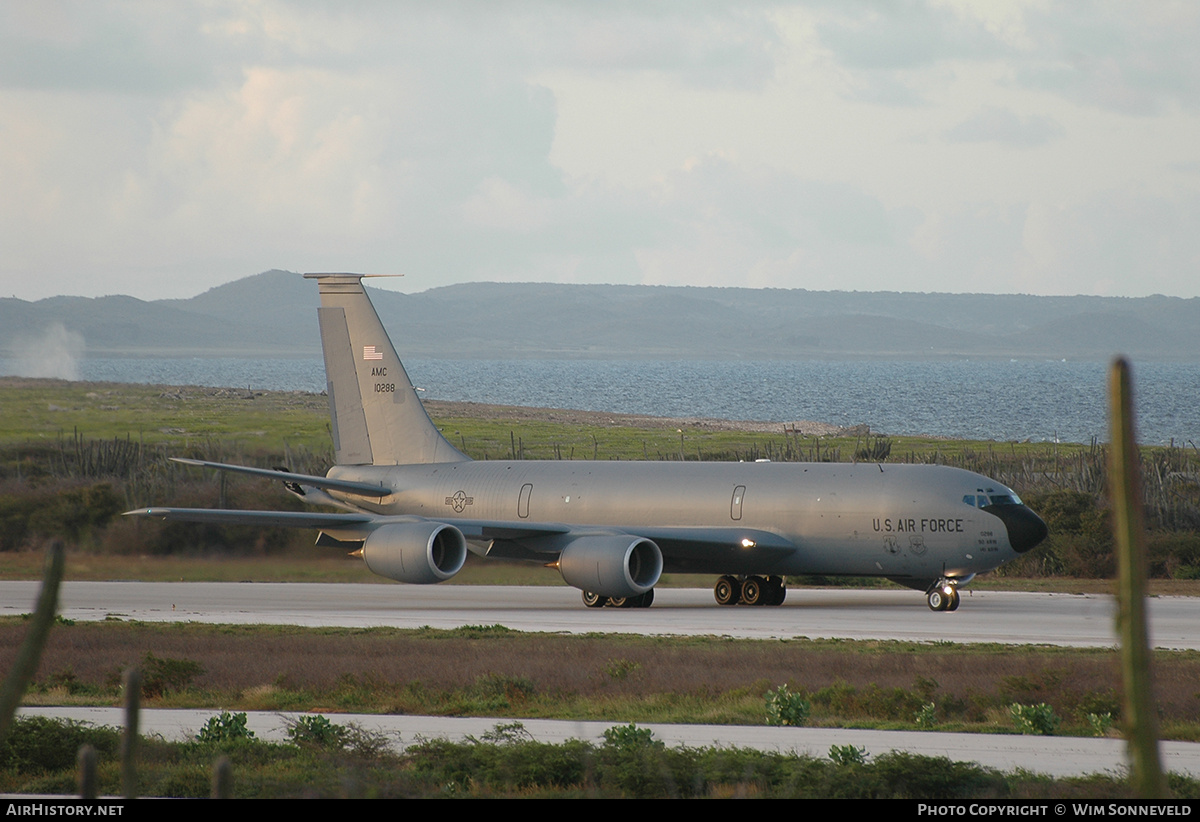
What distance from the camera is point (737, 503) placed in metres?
35.2

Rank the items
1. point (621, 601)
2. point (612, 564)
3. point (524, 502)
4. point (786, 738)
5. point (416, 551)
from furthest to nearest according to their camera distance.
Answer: point (524, 502), point (621, 601), point (416, 551), point (612, 564), point (786, 738)

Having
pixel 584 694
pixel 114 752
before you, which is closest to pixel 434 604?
pixel 584 694

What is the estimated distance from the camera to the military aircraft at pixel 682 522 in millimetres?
33250

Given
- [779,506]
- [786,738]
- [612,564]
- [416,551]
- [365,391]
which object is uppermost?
[365,391]

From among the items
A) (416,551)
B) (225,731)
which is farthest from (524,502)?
(225,731)

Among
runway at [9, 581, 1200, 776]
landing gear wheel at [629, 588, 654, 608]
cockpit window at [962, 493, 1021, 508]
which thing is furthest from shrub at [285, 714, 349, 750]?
cockpit window at [962, 493, 1021, 508]

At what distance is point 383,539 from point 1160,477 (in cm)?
3458

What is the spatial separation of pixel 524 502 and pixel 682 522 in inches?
189

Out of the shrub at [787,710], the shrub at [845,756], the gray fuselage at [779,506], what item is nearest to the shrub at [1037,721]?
the shrub at [787,710]

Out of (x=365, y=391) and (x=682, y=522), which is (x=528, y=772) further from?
(x=365, y=391)

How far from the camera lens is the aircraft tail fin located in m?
41.6

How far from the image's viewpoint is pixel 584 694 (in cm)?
2045

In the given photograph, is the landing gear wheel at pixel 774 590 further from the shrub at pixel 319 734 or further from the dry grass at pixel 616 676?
the shrub at pixel 319 734

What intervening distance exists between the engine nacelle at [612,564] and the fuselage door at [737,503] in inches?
83.7
